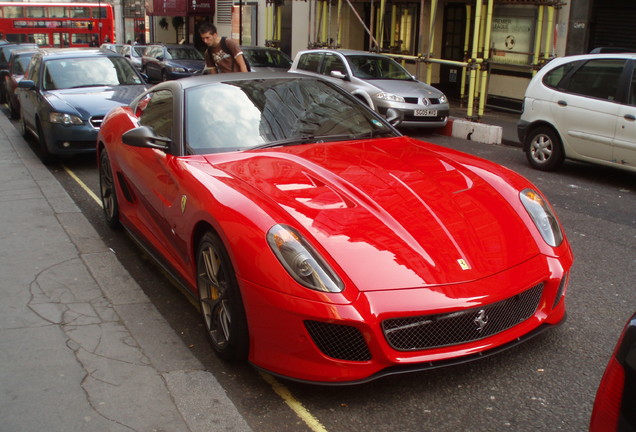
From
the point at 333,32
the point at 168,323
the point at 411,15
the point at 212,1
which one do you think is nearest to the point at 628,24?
the point at 411,15

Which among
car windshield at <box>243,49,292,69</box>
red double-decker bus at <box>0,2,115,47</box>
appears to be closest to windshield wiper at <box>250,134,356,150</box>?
car windshield at <box>243,49,292,69</box>

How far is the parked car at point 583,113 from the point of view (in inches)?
334

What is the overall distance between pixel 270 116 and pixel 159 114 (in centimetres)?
96

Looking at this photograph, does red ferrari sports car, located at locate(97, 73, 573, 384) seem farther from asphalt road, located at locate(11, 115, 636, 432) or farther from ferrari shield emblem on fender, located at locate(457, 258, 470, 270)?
asphalt road, located at locate(11, 115, 636, 432)

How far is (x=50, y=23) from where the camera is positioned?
122 feet

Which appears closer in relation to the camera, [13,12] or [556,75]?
[556,75]

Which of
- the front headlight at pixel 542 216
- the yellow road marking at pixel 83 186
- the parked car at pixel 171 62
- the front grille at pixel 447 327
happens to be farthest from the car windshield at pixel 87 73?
the parked car at pixel 171 62

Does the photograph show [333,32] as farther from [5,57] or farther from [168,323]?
[168,323]

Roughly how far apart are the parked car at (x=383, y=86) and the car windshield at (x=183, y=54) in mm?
10372

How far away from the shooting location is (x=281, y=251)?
132 inches

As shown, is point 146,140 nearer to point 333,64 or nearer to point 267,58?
point 333,64

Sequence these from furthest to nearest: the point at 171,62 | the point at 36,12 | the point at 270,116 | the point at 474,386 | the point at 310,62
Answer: the point at 36,12
the point at 171,62
the point at 310,62
the point at 270,116
the point at 474,386

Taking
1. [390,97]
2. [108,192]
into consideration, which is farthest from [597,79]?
[108,192]

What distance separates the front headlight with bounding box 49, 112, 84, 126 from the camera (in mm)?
9453
